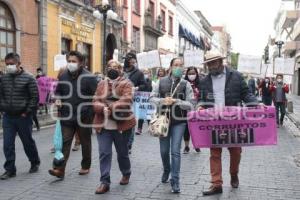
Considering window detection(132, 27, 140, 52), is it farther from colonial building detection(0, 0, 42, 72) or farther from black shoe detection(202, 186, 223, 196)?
black shoe detection(202, 186, 223, 196)

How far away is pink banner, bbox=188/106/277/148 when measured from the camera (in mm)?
6469

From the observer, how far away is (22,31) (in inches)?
743

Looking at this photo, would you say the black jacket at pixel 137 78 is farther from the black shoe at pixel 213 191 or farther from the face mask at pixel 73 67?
the black shoe at pixel 213 191

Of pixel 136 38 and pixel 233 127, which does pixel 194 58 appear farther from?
pixel 136 38

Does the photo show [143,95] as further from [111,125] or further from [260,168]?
[111,125]

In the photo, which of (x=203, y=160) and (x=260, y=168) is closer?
(x=260, y=168)

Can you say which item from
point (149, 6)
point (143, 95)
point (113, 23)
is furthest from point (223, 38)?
point (143, 95)

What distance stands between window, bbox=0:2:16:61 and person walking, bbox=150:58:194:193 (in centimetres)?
1210

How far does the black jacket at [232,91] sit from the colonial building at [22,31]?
1202 centimetres

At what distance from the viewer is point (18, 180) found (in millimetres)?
7211

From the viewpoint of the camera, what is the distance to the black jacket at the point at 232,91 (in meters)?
6.51

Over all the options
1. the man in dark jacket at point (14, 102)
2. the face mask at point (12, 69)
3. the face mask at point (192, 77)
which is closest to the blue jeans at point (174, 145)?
the man in dark jacket at point (14, 102)

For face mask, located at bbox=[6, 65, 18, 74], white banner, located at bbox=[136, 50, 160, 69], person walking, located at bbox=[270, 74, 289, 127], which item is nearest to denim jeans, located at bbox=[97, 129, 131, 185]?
face mask, located at bbox=[6, 65, 18, 74]

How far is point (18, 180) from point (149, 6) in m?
30.4
